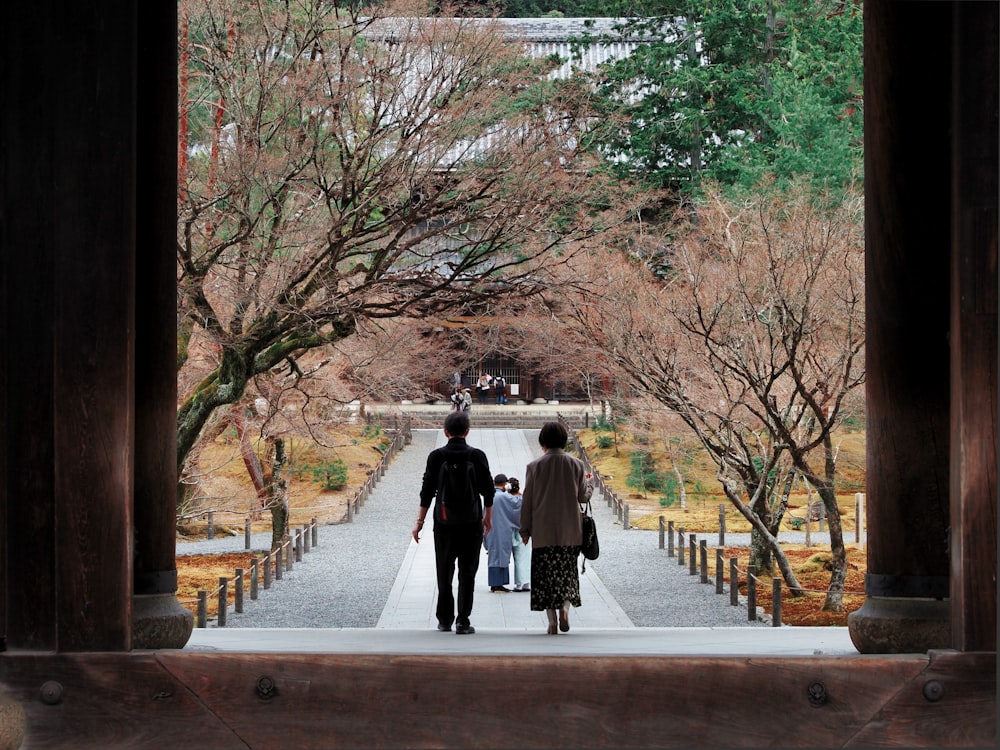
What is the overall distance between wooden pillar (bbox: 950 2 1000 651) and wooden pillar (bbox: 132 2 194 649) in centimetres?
286

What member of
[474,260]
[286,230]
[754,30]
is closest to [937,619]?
[474,260]

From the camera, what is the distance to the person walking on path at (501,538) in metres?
12.0

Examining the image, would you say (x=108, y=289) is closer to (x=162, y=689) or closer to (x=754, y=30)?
(x=162, y=689)

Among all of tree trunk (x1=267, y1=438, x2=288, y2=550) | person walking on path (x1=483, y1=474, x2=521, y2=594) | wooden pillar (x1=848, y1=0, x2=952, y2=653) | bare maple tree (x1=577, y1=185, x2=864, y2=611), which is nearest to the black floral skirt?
wooden pillar (x1=848, y1=0, x2=952, y2=653)

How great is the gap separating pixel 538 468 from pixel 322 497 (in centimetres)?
1853

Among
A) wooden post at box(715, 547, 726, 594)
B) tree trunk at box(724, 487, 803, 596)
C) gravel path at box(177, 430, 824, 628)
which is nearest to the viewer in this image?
tree trunk at box(724, 487, 803, 596)

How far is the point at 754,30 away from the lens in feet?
80.6

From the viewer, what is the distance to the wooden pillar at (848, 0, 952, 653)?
4121 millimetres

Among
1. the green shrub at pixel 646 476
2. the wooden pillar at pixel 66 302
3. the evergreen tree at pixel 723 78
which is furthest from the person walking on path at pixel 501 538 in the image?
the green shrub at pixel 646 476

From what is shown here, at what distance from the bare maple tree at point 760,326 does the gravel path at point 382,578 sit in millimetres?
1545

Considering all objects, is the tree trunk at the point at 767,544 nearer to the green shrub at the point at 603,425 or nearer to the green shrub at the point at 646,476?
the green shrub at the point at 646,476

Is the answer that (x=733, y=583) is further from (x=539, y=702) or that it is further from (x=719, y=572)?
(x=539, y=702)

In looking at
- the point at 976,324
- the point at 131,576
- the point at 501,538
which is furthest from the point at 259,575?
the point at 976,324

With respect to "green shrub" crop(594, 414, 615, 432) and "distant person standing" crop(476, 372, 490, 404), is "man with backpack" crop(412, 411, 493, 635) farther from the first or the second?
"distant person standing" crop(476, 372, 490, 404)
